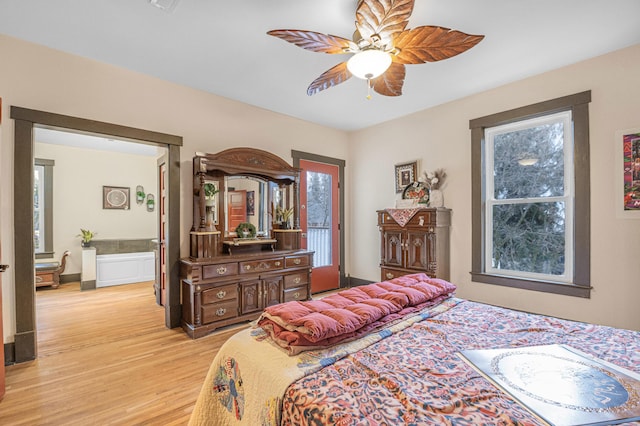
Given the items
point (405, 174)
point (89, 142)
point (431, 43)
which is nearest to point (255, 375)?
point (431, 43)

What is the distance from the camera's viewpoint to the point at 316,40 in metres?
1.85

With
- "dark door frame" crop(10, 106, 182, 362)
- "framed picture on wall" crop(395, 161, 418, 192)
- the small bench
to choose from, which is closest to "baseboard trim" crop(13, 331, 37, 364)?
"dark door frame" crop(10, 106, 182, 362)

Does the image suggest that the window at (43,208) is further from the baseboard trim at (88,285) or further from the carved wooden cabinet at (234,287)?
the carved wooden cabinet at (234,287)

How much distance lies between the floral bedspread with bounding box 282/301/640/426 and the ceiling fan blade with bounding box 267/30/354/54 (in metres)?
1.81

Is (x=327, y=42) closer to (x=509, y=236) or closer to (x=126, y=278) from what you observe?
(x=509, y=236)

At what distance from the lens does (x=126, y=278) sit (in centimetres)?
554

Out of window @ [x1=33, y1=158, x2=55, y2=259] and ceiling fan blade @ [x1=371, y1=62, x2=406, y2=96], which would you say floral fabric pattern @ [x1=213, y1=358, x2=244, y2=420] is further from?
window @ [x1=33, y1=158, x2=55, y2=259]

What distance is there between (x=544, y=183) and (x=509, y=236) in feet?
2.26

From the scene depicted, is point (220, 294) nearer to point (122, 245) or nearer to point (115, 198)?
point (122, 245)

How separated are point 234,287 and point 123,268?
3604 mm

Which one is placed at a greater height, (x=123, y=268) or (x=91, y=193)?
(x=91, y=193)

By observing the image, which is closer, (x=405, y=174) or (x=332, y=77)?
(x=332, y=77)

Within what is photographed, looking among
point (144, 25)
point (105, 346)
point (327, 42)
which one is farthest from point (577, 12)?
point (105, 346)

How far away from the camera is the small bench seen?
5000 millimetres
